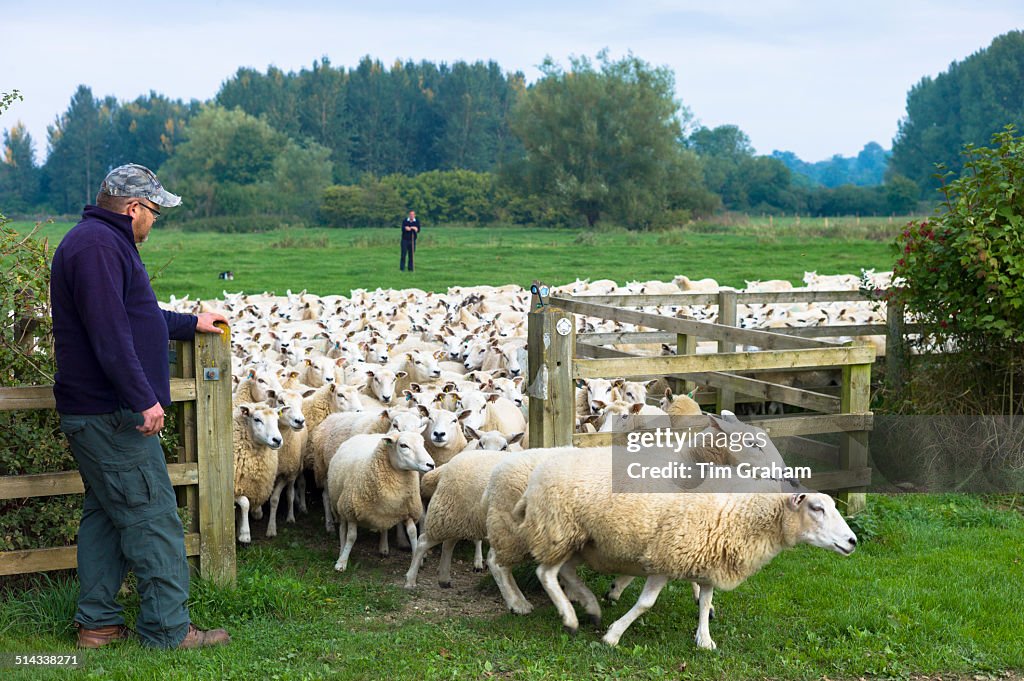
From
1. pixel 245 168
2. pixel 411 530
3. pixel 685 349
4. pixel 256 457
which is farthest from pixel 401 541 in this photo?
pixel 245 168

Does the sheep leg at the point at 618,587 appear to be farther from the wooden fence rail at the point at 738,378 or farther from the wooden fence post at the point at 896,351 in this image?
the wooden fence post at the point at 896,351

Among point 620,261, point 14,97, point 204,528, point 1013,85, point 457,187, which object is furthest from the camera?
point 1013,85

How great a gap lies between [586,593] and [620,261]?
92.3 ft

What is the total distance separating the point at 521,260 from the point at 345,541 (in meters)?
27.9

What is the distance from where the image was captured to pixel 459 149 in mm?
104062

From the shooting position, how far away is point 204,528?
565 cm

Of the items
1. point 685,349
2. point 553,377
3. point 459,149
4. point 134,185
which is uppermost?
point 459,149

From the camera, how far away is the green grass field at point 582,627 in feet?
15.7

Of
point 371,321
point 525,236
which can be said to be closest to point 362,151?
point 525,236

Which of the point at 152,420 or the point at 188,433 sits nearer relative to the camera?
the point at 152,420

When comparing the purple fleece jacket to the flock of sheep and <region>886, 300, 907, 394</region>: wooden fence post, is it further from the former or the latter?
<region>886, 300, 907, 394</region>: wooden fence post

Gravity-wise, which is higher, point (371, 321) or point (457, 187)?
point (457, 187)

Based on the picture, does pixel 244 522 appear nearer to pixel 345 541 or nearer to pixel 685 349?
pixel 345 541

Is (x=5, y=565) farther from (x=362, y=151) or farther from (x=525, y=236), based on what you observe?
(x=362, y=151)
